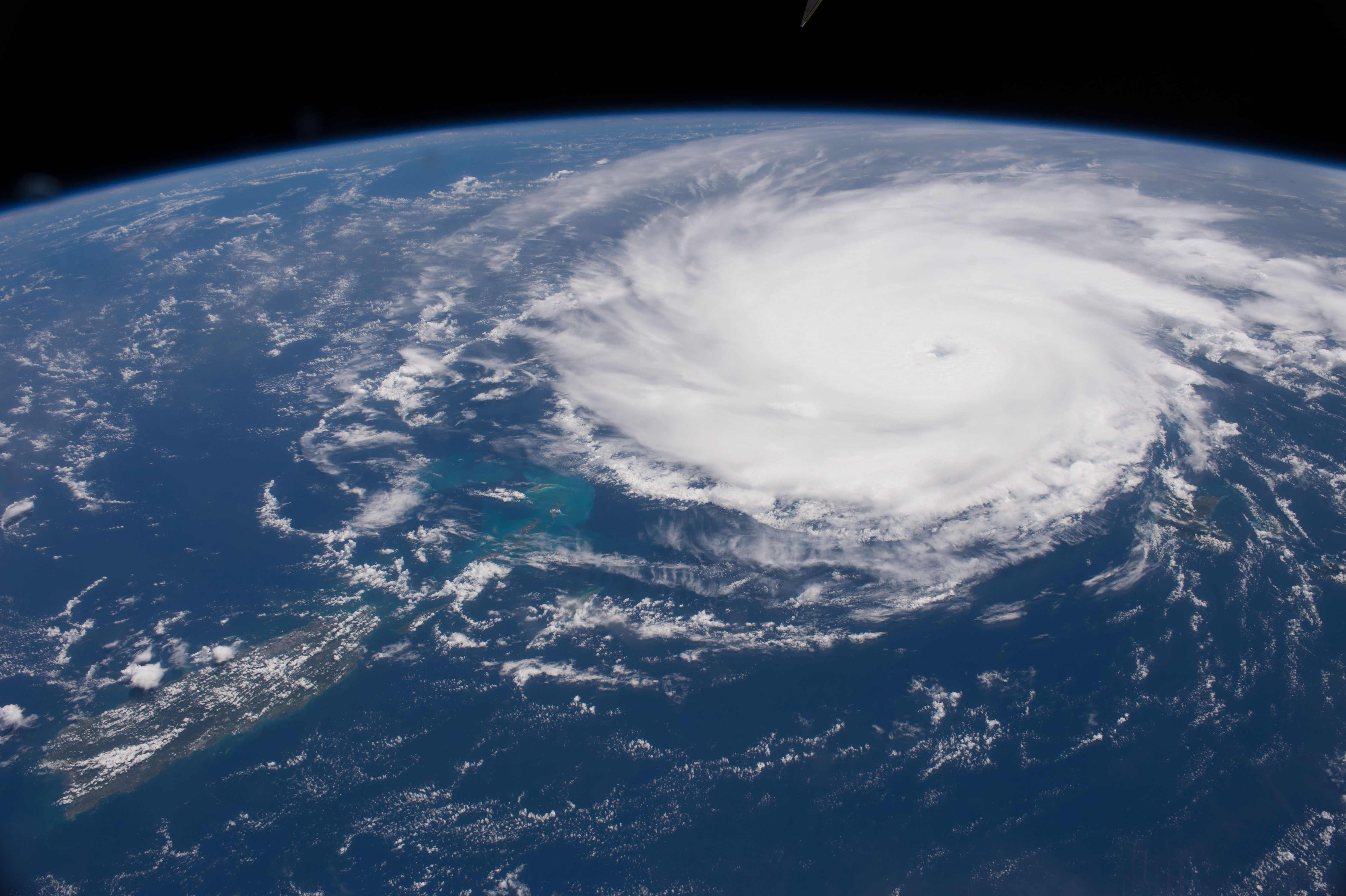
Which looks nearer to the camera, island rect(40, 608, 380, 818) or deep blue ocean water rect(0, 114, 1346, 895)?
deep blue ocean water rect(0, 114, 1346, 895)

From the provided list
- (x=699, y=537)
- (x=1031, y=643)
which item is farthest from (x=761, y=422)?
(x=1031, y=643)

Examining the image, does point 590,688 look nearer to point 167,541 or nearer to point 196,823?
point 196,823

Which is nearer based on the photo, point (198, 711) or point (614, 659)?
point (198, 711)

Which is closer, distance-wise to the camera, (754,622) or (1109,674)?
(1109,674)

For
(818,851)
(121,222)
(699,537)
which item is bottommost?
(818,851)

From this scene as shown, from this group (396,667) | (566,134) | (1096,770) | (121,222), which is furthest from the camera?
(566,134)

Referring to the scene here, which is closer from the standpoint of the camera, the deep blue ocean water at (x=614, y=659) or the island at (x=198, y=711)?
the deep blue ocean water at (x=614, y=659)

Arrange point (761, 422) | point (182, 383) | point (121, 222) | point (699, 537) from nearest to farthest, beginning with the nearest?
point (699, 537), point (761, 422), point (182, 383), point (121, 222)

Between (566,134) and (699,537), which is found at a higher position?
(566,134)

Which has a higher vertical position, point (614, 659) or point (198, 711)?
point (614, 659)

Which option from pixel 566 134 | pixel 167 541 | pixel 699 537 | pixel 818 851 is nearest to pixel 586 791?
pixel 818 851
